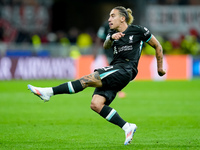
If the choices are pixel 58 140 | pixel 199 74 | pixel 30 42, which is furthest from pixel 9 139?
pixel 30 42

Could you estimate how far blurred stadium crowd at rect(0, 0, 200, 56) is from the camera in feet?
86.6

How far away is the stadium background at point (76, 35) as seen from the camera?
21.6m

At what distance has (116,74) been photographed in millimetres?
6773

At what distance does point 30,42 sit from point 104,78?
→ 20495mm

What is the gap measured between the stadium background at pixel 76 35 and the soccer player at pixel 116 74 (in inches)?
565

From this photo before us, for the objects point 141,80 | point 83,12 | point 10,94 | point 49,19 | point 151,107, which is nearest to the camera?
point 151,107

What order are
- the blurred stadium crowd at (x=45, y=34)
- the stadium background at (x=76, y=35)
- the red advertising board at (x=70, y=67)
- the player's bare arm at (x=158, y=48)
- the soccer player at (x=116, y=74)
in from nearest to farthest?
the soccer player at (x=116, y=74)
the player's bare arm at (x=158, y=48)
the red advertising board at (x=70, y=67)
the stadium background at (x=76, y=35)
the blurred stadium crowd at (x=45, y=34)

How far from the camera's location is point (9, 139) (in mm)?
7125

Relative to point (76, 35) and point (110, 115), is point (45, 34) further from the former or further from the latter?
point (110, 115)

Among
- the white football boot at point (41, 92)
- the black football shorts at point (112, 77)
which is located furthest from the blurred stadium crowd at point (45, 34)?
the white football boot at point (41, 92)

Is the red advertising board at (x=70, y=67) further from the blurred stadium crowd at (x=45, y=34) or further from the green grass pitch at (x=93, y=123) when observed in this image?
the green grass pitch at (x=93, y=123)

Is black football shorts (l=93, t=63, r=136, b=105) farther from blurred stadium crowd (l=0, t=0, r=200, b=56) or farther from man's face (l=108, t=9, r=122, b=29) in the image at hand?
blurred stadium crowd (l=0, t=0, r=200, b=56)

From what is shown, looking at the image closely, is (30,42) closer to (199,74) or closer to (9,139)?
(199,74)

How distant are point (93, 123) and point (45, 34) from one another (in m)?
20.6
